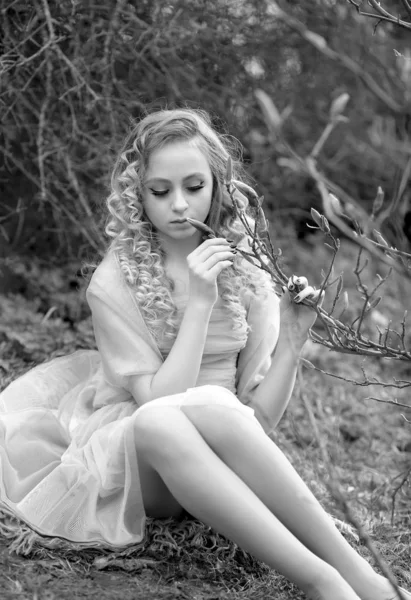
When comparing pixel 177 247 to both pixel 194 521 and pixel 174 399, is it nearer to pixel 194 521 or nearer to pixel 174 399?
pixel 174 399

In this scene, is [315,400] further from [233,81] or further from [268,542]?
[268,542]

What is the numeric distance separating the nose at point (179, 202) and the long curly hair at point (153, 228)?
15 centimetres

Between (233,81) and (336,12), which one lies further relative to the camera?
(336,12)

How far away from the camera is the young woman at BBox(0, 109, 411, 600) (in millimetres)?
2125

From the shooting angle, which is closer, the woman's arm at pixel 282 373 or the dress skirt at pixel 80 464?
the dress skirt at pixel 80 464

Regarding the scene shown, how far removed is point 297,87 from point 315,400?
220cm

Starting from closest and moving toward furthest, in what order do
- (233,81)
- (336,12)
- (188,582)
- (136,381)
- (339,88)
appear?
(188,582), (136,381), (233,81), (336,12), (339,88)

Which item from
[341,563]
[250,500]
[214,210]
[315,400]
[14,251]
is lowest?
[315,400]

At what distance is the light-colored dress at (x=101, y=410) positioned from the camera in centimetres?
233

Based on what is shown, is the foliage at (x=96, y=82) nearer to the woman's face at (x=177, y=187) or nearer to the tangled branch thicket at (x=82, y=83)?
the tangled branch thicket at (x=82, y=83)

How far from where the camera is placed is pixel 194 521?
2523mm

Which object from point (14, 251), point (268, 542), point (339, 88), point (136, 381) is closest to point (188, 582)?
point (268, 542)

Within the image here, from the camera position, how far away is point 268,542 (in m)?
2.07

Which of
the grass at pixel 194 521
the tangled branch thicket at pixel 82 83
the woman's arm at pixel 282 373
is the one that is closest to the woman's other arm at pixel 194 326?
the woman's arm at pixel 282 373
